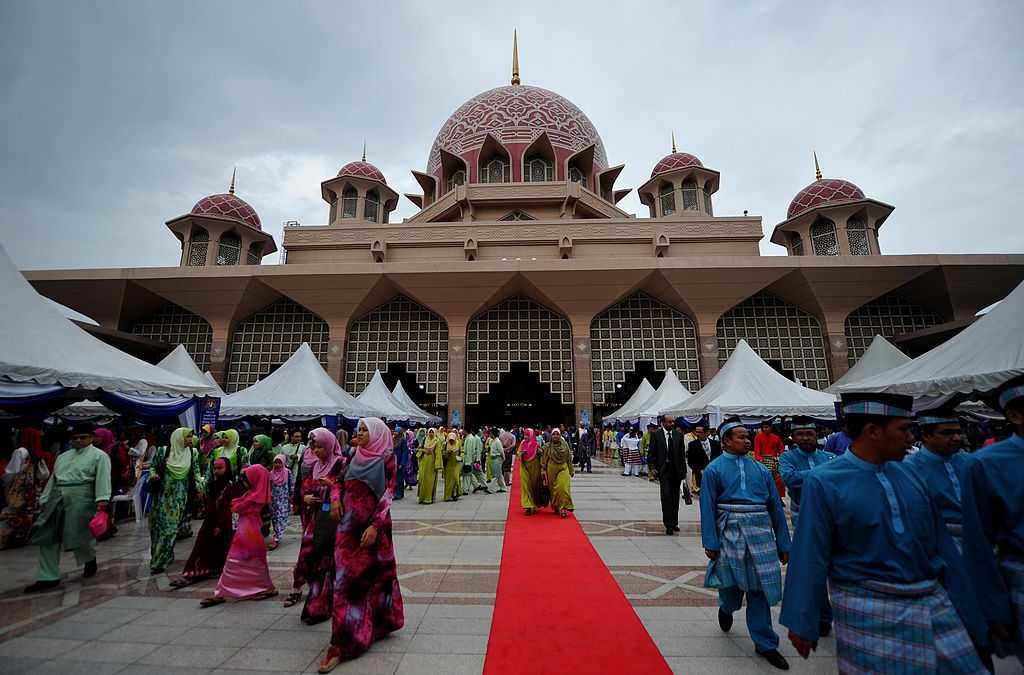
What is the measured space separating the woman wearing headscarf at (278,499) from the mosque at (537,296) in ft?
39.5

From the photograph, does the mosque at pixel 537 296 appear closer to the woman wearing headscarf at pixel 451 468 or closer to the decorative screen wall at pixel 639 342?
the decorative screen wall at pixel 639 342

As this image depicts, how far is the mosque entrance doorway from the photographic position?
21.7 metres

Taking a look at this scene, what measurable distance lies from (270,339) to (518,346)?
10.2 meters

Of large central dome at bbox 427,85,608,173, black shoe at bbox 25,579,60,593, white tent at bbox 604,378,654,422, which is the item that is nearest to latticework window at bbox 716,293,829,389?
white tent at bbox 604,378,654,422

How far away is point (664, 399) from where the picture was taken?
12.8 metres

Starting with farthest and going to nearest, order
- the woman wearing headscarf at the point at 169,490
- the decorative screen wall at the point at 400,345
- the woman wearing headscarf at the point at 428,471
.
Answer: the decorative screen wall at the point at 400,345 < the woman wearing headscarf at the point at 428,471 < the woman wearing headscarf at the point at 169,490

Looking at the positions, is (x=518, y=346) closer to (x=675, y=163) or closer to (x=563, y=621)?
(x=675, y=163)

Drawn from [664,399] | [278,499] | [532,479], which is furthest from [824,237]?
[278,499]

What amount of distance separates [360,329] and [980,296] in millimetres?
23733

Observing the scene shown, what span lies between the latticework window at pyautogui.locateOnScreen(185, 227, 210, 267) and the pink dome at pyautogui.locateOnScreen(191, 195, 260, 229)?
2.84 feet

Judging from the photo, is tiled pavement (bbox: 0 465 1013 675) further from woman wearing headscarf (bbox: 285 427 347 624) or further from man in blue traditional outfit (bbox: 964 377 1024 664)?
man in blue traditional outfit (bbox: 964 377 1024 664)

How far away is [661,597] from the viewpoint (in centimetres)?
355

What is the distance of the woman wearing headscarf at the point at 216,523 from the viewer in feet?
13.4

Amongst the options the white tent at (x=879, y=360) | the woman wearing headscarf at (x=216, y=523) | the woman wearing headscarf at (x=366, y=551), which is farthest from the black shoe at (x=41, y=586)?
the white tent at (x=879, y=360)
